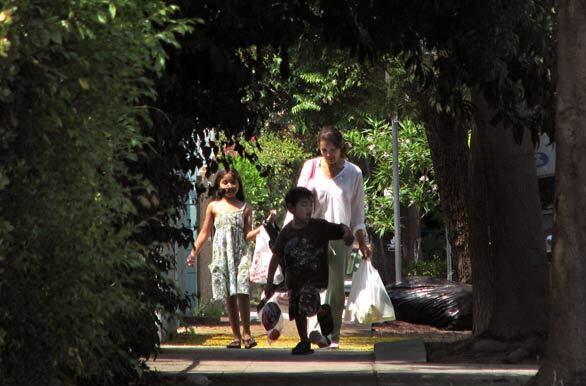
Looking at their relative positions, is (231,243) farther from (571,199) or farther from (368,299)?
(571,199)

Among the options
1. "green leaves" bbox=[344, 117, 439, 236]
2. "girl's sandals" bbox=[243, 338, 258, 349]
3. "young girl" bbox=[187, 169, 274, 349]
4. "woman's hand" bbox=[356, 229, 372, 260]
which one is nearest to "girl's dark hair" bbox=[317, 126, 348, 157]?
"woman's hand" bbox=[356, 229, 372, 260]

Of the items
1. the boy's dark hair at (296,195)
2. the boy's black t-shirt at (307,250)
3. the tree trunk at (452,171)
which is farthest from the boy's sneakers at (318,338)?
the tree trunk at (452,171)

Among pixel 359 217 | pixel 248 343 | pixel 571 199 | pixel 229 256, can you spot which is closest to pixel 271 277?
pixel 359 217

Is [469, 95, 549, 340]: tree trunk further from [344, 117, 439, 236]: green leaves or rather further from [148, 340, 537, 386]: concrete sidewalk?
[344, 117, 439, 236]: green leaves

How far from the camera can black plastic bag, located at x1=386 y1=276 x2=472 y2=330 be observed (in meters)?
17.1

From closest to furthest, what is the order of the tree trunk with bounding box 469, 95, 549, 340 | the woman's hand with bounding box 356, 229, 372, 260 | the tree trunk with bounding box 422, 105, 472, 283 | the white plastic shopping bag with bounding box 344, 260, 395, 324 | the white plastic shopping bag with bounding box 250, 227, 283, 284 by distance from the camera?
1. the tree trunk with bounding box 469, 95, 549, 340
2. the woman's hand with bounding box 356, 229, 372, 260
3. the white plastic shopping bag with bounding box 344, 260, 395, 324
4. the white plastic shopping bag with bounding box 250, 227, 283, 284
5. the tree trunk with bounding box 422, 105, 472, 283

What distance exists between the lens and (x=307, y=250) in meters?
11.9

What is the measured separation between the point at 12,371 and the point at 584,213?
3540 millimetres

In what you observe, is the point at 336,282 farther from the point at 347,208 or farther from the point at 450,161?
the point at 450,161

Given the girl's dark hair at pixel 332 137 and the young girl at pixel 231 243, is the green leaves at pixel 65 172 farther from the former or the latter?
the young girl at pixel 231 243

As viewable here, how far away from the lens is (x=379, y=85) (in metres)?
21.1

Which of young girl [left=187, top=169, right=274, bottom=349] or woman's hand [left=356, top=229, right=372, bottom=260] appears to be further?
young girl [left=187, top=169, right=274, bottom=349]

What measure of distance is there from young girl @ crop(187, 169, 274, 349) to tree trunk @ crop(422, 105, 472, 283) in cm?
380

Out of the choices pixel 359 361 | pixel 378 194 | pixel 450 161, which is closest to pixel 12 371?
pixel 359 361
